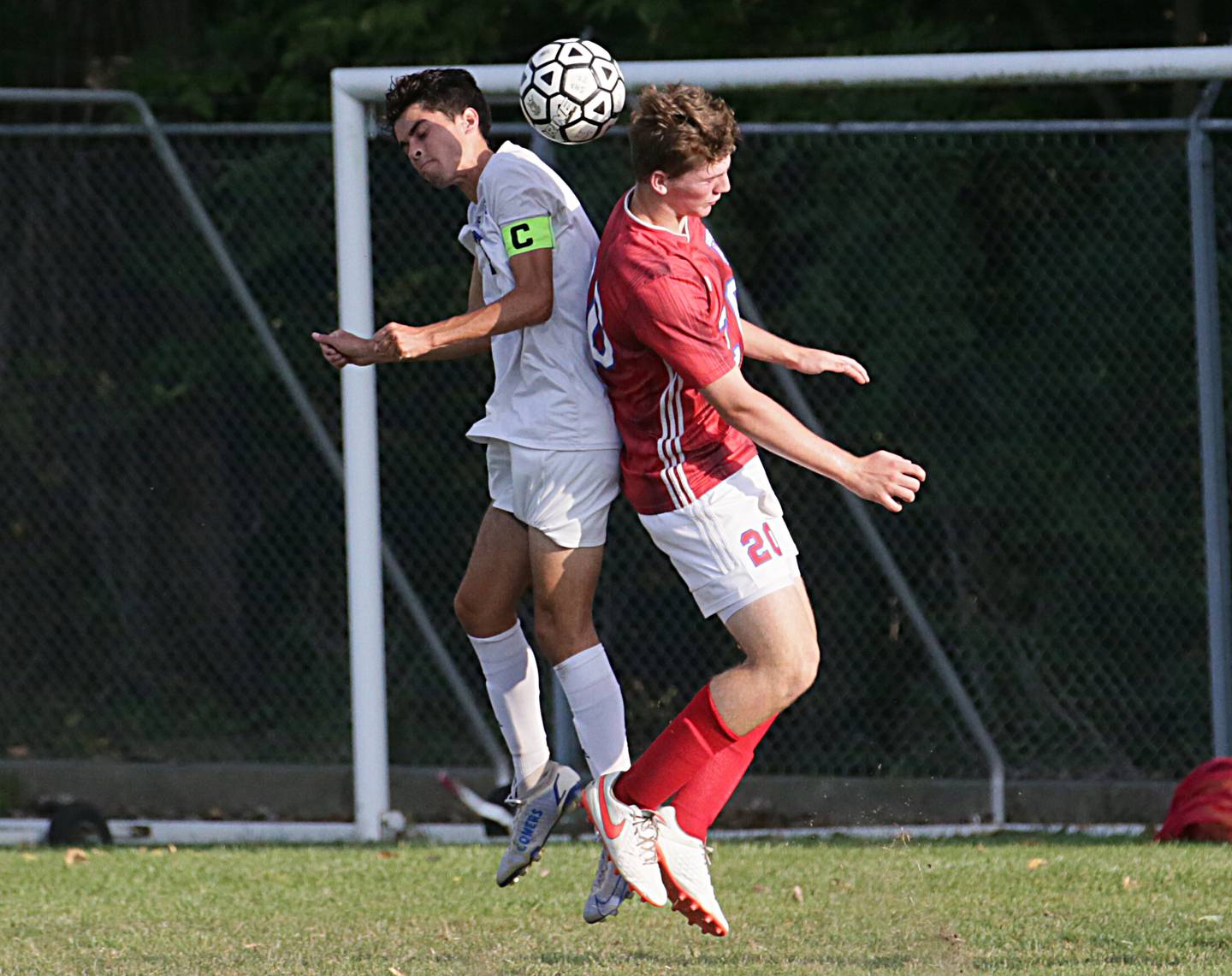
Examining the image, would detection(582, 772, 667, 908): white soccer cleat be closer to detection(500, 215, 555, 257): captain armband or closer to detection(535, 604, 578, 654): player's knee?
detection(535, 604, 578, 654): player's knee

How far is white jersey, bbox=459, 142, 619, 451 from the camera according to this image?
465 cm

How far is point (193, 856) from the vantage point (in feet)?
22.5

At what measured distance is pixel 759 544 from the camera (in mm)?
4410

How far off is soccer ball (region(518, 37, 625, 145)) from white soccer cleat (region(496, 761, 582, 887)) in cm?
181

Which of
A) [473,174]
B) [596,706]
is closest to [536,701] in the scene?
[596,706]

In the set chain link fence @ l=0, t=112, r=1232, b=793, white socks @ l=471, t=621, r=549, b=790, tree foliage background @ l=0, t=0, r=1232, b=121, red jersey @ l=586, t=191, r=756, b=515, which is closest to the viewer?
red jersey @ l=586, t=191, r=756, b=515

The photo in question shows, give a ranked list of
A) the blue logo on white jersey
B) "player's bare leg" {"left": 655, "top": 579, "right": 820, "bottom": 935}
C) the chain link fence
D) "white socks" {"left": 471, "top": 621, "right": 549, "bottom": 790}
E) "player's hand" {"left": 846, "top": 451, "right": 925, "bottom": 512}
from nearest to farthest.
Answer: "player's hand" {"left": 846, "top": 451, "right": 925, "bottom": 512}, "player's bare leg" {"left": 655, "top": 579, "right": 820, "bottom": 935}, the blue logo on white jersey, "white socks" {"left": 471, "top": 621, "right": 549, "bottom": 790}, the chain link fence

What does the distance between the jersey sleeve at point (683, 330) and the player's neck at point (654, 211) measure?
19 centimetres

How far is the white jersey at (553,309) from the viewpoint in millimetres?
4652

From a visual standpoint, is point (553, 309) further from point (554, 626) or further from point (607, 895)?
point (607, 895)

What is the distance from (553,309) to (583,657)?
0.98 m

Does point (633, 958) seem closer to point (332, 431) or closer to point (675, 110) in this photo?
point (675, 110)

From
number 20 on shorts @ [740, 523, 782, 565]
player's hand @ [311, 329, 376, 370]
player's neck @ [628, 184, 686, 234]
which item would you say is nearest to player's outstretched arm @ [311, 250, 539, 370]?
player's hand @ [311, 329, 376, 370]

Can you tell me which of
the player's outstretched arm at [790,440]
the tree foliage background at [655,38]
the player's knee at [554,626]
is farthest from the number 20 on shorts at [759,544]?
the tree foliage background at [655,38]
